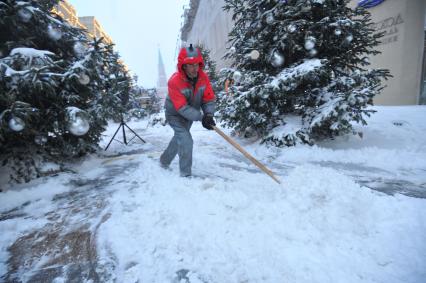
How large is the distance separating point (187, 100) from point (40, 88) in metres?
2.00

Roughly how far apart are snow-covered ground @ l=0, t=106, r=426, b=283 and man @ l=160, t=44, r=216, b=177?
17.7 inches

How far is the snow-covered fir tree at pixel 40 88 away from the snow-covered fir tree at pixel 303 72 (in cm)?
299

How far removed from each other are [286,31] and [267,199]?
3664 millimetres

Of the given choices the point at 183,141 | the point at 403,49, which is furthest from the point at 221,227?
the point at 403,49

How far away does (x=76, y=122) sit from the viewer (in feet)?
12.4

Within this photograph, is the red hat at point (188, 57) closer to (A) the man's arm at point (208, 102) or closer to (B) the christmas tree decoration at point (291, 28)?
(A) the man's arm at point (208, 102)

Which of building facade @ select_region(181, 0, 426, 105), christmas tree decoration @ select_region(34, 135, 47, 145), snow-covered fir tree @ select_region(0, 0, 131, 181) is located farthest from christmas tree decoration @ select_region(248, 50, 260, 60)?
christmas tree decoration @ select_region(34, 135, 47, 145)

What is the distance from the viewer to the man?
3.49 m

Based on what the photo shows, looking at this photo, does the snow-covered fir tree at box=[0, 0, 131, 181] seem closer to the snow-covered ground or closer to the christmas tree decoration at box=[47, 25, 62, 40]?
the christmas tree decoration at box=[47, 25, 62, 40]

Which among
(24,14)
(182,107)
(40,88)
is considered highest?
(24,14)

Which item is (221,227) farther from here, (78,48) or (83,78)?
(78,48)

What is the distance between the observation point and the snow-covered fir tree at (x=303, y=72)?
15.8 ft

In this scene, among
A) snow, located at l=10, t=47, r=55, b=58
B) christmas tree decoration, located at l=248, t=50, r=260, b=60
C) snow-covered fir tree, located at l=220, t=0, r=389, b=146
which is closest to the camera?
snow, located at l=10, t=47, r=55, b=58

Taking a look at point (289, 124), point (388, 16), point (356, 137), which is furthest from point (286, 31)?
point (388, 16)
